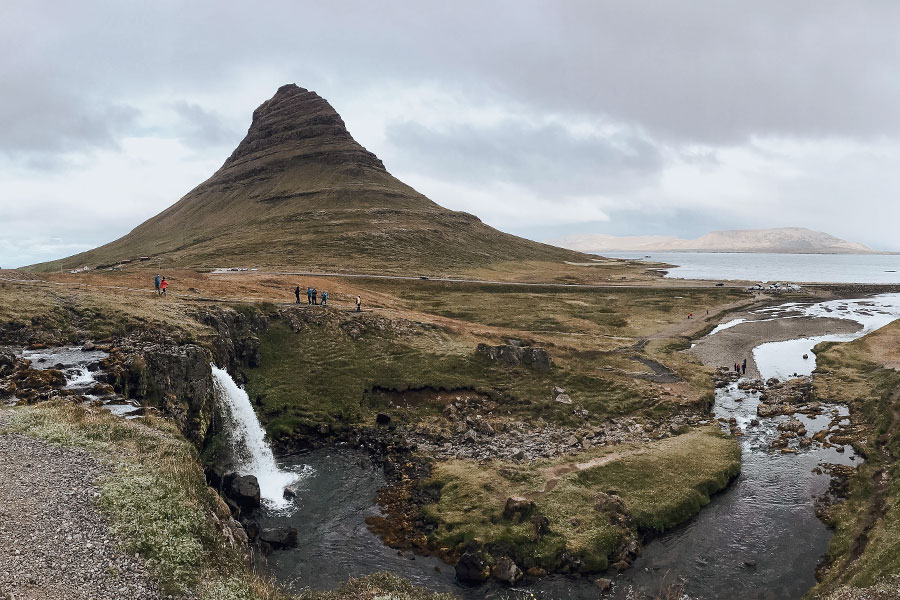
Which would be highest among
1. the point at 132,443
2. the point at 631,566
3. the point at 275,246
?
the point at 275,246

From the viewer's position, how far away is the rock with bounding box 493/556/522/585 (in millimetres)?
28938

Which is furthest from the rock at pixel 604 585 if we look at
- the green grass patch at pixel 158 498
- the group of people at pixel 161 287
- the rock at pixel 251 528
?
the group of people at pixel 161 287

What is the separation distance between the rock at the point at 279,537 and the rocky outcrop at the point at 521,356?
3543 centimetres

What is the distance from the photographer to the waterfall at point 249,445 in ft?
128

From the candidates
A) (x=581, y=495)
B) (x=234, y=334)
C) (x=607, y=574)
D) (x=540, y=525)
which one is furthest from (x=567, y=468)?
(x=234, y=334)

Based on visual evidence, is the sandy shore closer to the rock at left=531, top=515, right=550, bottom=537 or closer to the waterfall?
Result: the rock at left=531, top=515, right=550, bottom=537

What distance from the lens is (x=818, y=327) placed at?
344 ft

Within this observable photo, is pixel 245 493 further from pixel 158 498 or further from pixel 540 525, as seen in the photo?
pixel 540 525

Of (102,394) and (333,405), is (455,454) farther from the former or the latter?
(102,394)

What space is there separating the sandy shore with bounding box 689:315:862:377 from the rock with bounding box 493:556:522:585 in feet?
182

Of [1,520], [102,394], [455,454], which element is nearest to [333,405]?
[455,454]

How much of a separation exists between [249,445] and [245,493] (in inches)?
382

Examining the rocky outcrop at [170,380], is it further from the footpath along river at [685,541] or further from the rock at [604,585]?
the rock at [604,585]

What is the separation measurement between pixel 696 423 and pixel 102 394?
53003 mm
